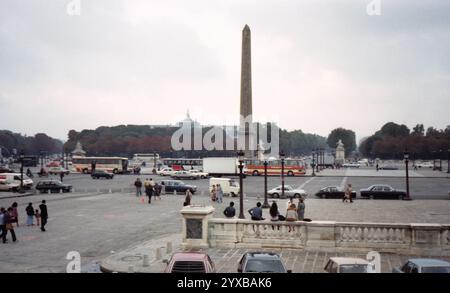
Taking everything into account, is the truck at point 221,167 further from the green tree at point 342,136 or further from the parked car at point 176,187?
the green tree at point 342,136

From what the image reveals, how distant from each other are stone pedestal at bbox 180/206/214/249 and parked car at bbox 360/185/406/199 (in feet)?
78.8

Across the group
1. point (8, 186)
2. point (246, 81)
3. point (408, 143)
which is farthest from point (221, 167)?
point (408, 143)

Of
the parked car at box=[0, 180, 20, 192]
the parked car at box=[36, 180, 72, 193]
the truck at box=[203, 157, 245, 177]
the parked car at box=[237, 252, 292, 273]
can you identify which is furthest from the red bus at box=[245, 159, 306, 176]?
the parked car at box=[237, 252, 292, 273]

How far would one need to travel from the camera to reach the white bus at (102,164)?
7756cm

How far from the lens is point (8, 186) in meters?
45.8

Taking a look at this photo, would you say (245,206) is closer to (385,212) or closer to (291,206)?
(385,212)

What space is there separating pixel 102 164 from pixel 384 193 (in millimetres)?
51586

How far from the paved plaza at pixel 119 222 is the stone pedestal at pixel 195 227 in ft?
3.33

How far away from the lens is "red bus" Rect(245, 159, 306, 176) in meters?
69.5

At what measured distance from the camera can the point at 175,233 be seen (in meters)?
22.0

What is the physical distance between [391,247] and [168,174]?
175 ft

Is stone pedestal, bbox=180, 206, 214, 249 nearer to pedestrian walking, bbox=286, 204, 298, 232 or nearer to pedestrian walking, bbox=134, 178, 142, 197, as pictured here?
pedestrian walking, bbox=286, 204, 298, 232

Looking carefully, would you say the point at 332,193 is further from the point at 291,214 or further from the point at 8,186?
the point at 8,186

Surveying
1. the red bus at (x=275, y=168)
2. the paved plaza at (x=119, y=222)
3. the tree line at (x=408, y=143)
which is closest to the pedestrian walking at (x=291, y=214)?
the paved plaza at (x=119, y=222)
